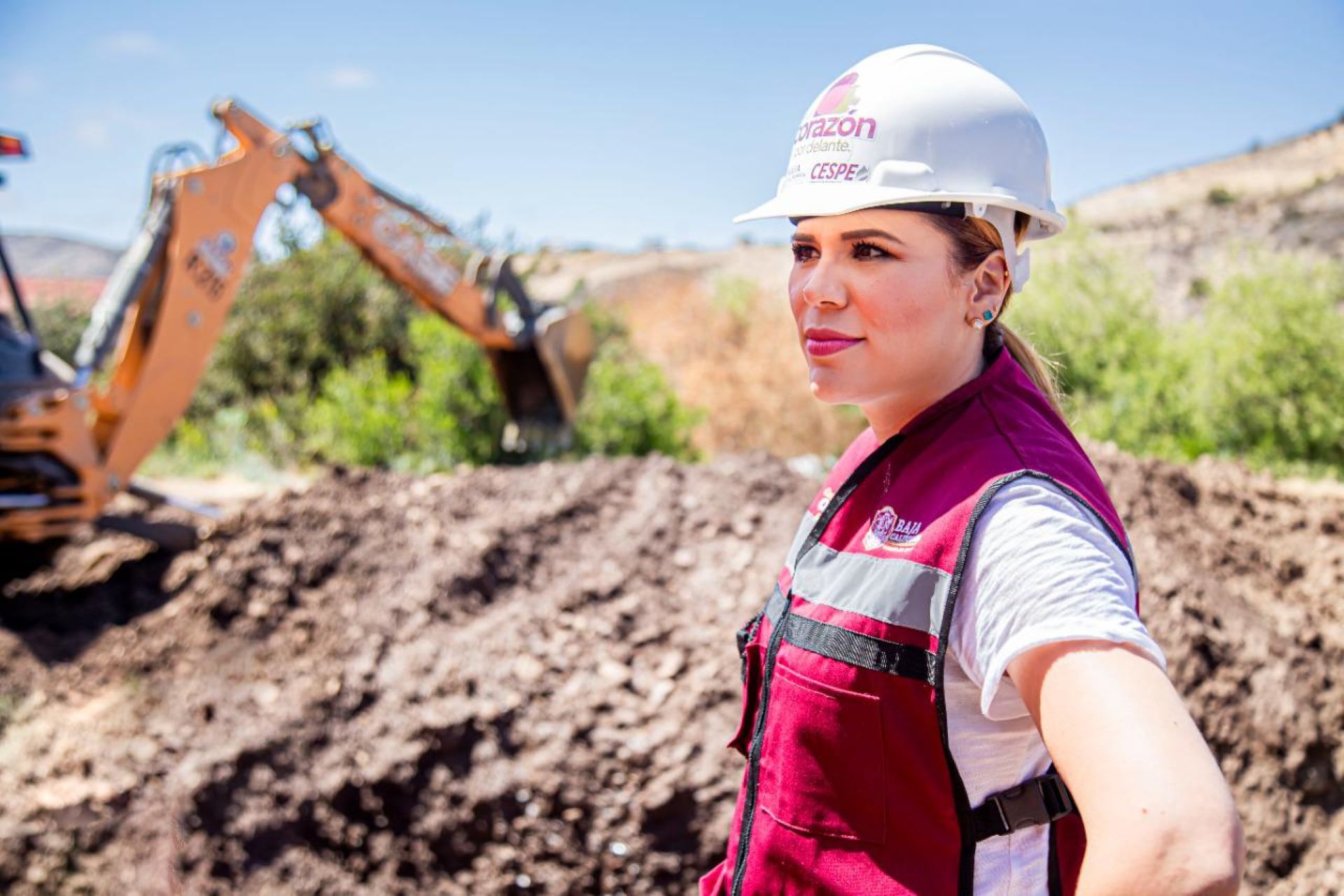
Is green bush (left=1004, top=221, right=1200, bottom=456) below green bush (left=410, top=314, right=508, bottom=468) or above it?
above

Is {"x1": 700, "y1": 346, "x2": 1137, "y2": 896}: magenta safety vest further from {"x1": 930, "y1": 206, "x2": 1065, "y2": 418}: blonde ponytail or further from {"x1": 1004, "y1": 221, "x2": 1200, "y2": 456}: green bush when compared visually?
{"x1": 1004, "y1": 221, "x2": 1200, "y2": 456}: green bush

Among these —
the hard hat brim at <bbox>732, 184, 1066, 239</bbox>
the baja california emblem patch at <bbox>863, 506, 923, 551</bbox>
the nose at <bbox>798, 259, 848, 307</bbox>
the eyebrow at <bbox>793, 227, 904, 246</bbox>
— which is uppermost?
the hard hat brim at <bbox>732, 184, 1066, 239</bbox>

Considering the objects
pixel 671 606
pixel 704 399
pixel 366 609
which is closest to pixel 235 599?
pixel 366 609

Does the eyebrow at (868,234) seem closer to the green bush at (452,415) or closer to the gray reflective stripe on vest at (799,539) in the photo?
the gray reflective stripe on vest at (799,539)

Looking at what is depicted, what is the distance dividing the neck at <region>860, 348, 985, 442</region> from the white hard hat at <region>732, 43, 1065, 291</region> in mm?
117

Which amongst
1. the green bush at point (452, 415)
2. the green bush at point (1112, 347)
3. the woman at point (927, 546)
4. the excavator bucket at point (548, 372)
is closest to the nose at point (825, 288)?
the woman at point (927, 546)

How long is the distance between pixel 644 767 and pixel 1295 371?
21.7 feet

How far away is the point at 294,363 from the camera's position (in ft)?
37.3

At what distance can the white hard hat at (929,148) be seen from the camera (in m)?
1.20

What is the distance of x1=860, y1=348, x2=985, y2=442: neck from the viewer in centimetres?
126

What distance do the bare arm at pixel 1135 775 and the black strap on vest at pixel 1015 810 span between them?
0.23 metres

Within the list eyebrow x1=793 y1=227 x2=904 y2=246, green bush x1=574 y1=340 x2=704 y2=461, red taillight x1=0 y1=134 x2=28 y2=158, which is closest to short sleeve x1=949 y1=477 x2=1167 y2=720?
eyebrow x1=793 y1=227 x2=904 y2=246

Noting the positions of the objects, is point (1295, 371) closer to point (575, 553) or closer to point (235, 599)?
point (575, 553)

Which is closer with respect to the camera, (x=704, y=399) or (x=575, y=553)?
(x=575, y=553)
